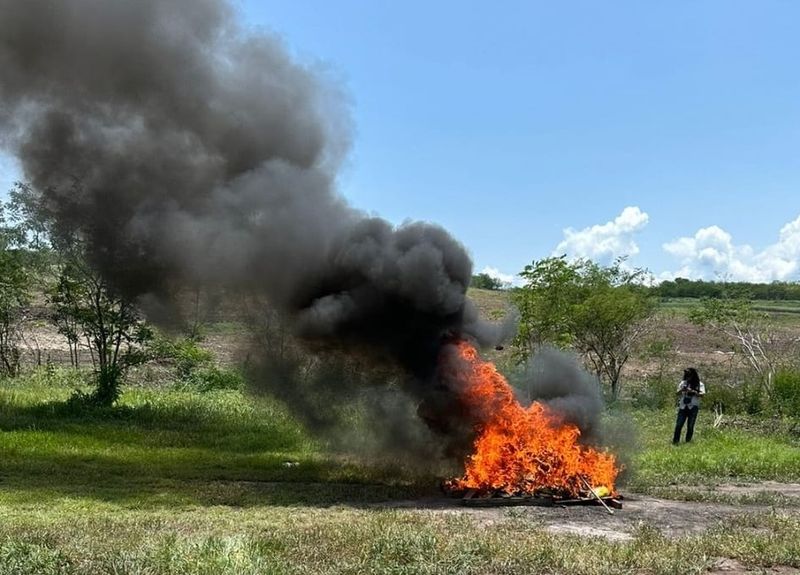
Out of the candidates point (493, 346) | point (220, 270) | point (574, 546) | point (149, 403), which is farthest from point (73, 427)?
point (574, 546)

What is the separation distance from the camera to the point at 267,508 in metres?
10.8

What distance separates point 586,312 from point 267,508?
63.5 feet

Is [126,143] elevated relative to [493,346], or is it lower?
elevated

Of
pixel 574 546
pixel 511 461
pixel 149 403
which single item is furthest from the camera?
pixel 149 403

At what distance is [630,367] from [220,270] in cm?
3412

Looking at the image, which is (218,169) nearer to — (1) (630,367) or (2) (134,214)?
(2) (134,214)

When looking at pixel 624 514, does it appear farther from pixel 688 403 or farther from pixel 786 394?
pixel 786 394

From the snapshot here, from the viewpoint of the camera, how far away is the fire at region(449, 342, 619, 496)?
39.0 ft

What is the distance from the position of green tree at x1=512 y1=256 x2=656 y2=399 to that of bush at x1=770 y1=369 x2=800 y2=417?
5.44m

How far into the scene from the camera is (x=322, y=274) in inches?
497

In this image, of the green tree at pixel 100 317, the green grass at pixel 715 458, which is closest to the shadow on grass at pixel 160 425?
the green tree at pixel 100 317

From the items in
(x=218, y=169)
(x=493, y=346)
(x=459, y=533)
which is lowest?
(x=459, y=533)

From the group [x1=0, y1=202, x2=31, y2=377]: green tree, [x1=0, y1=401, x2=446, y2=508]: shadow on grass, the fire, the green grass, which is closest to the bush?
the green grass

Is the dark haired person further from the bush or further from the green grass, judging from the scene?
the bush
